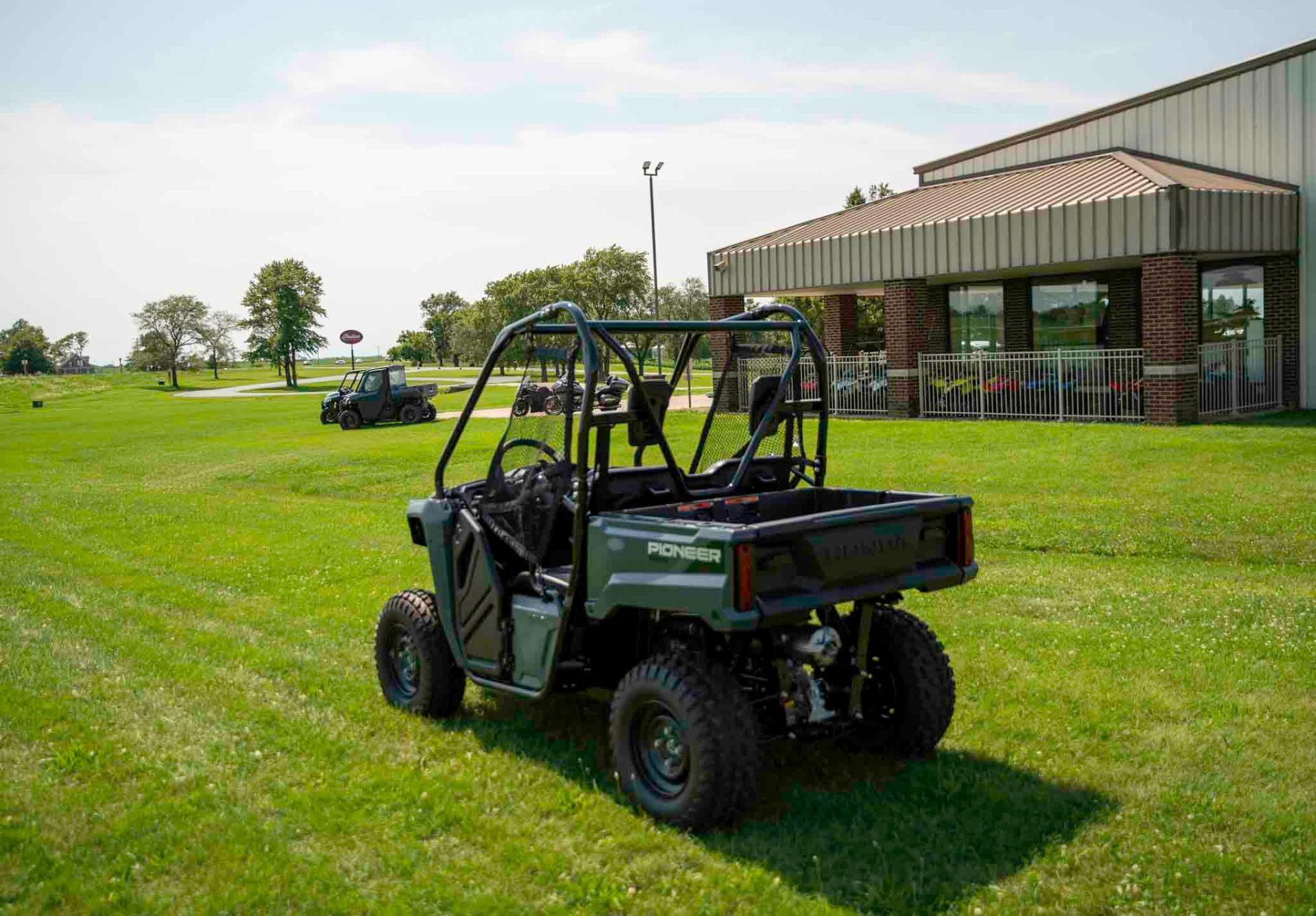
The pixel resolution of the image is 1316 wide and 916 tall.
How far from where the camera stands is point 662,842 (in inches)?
193

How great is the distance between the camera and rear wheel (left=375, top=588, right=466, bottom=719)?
6.46 meters

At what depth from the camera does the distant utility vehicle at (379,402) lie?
35188 mm

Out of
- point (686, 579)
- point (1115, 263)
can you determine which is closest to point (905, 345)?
point (1115, 263)

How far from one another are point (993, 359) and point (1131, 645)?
59.1ft

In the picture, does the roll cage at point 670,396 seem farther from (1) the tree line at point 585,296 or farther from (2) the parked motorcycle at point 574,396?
(1) the tree line at point 585,296

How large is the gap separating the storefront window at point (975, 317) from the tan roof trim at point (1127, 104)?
367 centimetres

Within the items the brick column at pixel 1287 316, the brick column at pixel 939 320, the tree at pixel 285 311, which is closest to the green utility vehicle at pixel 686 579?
the brick column at pixel 1287 316

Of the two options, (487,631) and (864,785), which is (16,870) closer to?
(487,631)

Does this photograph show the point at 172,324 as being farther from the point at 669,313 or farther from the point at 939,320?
the point at 939,320

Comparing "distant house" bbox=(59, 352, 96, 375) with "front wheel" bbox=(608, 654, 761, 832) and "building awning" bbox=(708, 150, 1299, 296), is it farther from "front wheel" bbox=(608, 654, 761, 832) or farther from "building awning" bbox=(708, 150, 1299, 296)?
"front wheel" bbox=(608, 654, 761, 832)

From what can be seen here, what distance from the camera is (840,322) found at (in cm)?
3512

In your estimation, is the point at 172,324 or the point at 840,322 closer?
the point at 840,322

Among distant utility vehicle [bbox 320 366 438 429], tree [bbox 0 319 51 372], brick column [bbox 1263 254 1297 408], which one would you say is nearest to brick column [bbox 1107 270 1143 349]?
brick column [bbox 1263 254 1297 408]

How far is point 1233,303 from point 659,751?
22.9 m
